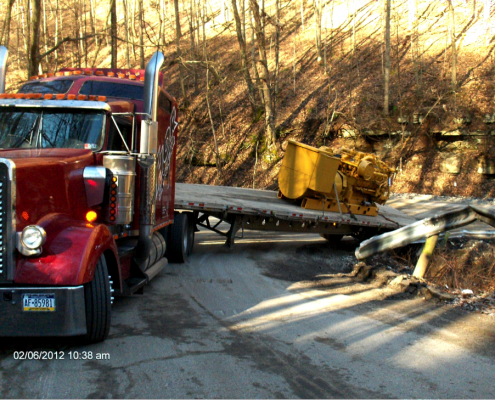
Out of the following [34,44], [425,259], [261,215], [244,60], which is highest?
[244,60]

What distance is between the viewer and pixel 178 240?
9.77 meters

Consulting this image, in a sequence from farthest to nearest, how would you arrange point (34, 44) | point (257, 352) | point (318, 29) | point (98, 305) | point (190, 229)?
point (318, 29)
point (34, 44)
point (190, 229)
point (257, 352)
point (98, 305)

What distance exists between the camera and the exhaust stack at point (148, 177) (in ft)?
20.5

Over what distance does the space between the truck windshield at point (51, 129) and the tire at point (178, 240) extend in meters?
4.00

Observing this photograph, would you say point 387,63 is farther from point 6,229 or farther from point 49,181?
point 6,229

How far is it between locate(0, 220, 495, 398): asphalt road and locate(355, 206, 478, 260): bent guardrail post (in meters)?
2.39

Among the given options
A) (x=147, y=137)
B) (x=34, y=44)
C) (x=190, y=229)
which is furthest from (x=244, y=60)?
(x=147, y=137)

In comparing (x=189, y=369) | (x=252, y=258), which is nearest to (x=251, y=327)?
(x=189, y=369)

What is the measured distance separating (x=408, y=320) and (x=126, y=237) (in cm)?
418

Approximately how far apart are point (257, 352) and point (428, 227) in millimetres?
5700

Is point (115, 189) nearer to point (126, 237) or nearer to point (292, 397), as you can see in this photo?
point (126, 237)

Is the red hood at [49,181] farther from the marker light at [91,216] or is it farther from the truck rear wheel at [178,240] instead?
the truck rear wheel at [178,240]

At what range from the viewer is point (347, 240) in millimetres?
14828

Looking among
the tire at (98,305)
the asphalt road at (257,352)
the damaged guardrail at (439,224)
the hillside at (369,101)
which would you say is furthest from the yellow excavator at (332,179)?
the hillside at (369,101)
